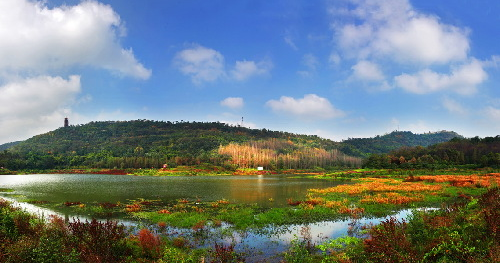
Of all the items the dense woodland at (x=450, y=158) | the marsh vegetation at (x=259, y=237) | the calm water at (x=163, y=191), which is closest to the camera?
the marsh vegetation at (x=259, y=237)

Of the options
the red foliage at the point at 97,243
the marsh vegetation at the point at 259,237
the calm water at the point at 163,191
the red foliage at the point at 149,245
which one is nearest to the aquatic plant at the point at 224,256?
the marsh vegetation at the point at 259,237

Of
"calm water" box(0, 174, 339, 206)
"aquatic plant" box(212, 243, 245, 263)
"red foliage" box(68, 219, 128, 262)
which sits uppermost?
"red foliage" box(68, 219, 128, 262)

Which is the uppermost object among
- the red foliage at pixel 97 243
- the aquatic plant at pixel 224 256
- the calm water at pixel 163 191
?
the red foliage at pixel 97 243

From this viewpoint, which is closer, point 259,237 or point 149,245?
point 149,245

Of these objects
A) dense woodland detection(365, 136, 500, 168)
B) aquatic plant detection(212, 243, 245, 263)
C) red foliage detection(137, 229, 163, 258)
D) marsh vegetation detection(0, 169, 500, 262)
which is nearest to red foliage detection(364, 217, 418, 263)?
marsh vegetation detection(0, 169, 500, 262)

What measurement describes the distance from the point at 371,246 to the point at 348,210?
1537cm

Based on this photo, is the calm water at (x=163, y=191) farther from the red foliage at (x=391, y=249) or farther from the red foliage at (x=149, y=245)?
the red foliage at (x=391, y=249)

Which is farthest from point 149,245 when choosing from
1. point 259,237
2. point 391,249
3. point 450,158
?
point 450,158

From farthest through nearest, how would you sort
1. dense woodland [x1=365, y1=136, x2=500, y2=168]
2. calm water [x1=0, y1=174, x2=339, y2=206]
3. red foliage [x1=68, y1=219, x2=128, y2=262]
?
dense woodland [x1=365, y1=136, x2=500, y2=168], calm water [x1=0, y1=174, x2=339, y2=206], red foliage [x1=68, y1=219, x2=128, y2=262]

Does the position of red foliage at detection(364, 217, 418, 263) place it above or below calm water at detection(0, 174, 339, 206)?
above

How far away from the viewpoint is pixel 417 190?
42.0 meters

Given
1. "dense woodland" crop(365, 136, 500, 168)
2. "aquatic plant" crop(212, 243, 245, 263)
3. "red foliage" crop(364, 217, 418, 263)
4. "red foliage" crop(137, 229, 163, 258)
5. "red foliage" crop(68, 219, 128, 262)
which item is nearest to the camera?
"red foliage" crop(364, 217, 418, 263)

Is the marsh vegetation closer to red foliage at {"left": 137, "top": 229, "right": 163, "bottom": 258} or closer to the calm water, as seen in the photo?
red foliage at {"left": 137, "top": 229, "right": 163, "bottom": 258}

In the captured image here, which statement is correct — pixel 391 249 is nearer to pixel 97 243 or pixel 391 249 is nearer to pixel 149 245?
pixel 149 245
